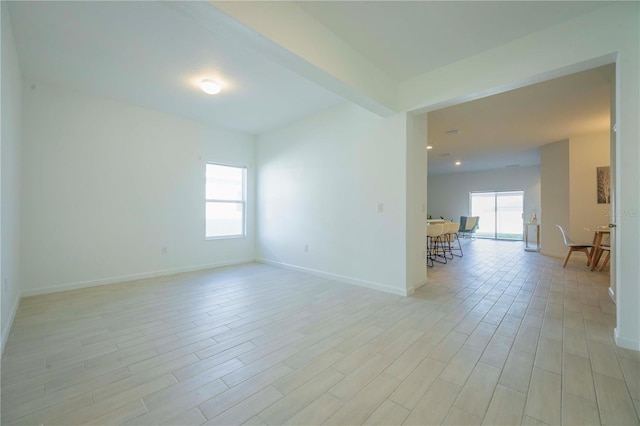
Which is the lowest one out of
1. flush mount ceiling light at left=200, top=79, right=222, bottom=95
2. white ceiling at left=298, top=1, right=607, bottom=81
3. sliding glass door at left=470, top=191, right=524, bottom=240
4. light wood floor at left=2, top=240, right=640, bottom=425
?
light wood floor at left=2, top=240, right=640, bottom=425

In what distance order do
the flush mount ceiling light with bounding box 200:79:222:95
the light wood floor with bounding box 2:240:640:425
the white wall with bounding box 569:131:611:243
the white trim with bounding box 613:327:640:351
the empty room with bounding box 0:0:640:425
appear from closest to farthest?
the light wood floor with bounding box 2:240:640:425 → the empty room with bounding box 0:0:640:425 → the white trim with bounding box 613:327:640:351 → the flush mount ceiling light with bounding box 200:79:222:95 → the white wall with bounding box 569:131:611:243

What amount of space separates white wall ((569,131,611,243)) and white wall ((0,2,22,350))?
8856 mm

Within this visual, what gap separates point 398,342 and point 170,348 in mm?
1836

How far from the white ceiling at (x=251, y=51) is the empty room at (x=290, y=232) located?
0.03 metres

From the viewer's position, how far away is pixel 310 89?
144 inches

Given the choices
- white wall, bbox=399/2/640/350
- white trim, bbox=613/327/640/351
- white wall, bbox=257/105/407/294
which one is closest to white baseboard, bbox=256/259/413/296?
white wall, bbox=257/105/407/294

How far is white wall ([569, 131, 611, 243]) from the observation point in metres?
5.52

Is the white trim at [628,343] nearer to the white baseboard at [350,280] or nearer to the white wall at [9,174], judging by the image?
the white baseboard at [350,280]

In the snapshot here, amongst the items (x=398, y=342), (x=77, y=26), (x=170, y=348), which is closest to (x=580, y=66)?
(x=398, y=342)

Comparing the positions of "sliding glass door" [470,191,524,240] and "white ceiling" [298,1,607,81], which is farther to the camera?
"sliding glass door" [470,191,524,240]

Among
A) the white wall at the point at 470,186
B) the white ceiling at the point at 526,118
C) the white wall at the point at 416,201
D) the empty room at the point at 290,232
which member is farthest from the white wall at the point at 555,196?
the white wall at the point at 416,201

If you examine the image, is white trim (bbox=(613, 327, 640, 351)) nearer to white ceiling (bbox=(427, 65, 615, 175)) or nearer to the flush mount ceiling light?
white ceiling (bbox=(427, 65, 615, 175))

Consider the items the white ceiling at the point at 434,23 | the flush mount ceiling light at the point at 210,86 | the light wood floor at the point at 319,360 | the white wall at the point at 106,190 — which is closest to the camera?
the light wood floor at the point at 319,360

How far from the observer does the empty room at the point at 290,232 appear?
163 centimetres
